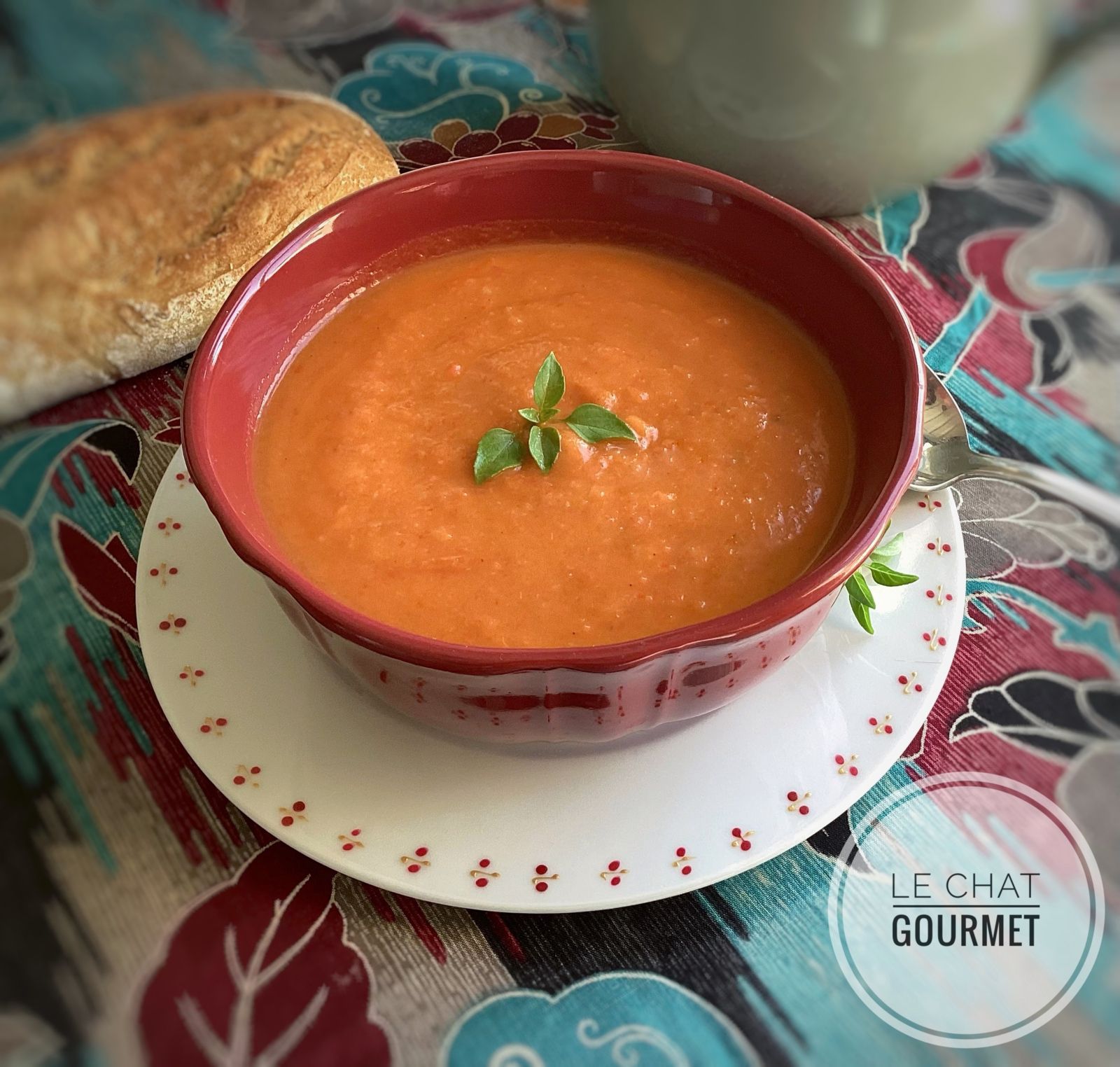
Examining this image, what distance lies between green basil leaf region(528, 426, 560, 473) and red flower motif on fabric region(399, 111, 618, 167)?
286mm

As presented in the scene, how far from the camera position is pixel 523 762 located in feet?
2.75

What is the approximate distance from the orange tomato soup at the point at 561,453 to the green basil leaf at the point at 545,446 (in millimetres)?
12

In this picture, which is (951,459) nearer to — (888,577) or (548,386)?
(888,577)

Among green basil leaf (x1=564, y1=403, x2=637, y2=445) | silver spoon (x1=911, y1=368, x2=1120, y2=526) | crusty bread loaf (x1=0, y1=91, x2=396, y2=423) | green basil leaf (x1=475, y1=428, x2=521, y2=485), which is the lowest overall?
silver spoon (x1=911, y1=368, x2=1120, y2=526)

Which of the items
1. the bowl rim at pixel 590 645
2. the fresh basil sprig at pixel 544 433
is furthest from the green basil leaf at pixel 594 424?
the bowl rim at pixel 590 645

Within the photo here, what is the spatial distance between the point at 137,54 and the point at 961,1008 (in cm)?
74

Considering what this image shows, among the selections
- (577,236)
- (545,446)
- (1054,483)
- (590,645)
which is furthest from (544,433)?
(1054,483)

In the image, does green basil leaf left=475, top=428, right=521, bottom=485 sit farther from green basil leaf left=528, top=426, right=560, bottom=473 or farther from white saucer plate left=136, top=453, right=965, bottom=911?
white saucer plate left=136, top=453, right=965, bottom=911

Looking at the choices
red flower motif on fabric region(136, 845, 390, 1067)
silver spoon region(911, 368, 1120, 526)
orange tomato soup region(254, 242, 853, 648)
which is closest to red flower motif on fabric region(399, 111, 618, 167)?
orange tomato soup region(254, 242, 853, 648)

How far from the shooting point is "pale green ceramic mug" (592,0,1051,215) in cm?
42

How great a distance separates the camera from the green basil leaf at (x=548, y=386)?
891 mm

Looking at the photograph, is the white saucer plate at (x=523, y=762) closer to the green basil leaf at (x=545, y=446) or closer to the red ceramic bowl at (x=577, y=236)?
the red ceramic bowl at (x=577, y=236)

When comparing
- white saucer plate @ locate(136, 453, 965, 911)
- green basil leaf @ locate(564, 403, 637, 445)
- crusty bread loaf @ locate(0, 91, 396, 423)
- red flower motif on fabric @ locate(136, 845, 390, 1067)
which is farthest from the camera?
green basil leaf @ locate(564, 403, 637, 445)

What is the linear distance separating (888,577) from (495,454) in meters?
0.38
